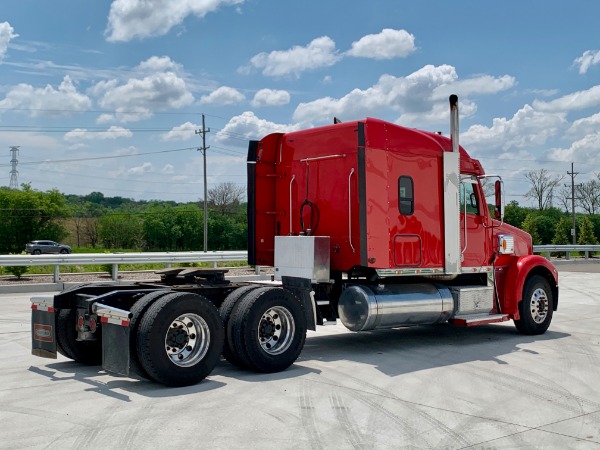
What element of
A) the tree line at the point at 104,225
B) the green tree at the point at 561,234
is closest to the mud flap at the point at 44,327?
the green tree at the point at 561,234

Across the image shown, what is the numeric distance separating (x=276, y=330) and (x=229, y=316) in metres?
0.68

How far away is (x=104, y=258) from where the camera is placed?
21.4m

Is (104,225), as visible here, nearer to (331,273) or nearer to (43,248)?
(43,248)

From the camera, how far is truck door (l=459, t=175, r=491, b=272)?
36.3 feet

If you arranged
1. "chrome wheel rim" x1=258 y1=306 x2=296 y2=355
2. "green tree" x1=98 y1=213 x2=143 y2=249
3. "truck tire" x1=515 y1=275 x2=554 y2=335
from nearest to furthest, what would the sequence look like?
1. "chrome wheel rim" x1=258 y1=306 x2=296 y2=355
2. "truck tire" x1=515 y1=275 x2=554 y2=335
3. "green tree" x1=98 y1=213 x2=143 y2=249

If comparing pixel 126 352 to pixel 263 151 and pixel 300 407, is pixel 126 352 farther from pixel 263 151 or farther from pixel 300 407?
pixel 263 151

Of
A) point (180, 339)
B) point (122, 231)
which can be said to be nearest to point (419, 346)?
point (180, 339)

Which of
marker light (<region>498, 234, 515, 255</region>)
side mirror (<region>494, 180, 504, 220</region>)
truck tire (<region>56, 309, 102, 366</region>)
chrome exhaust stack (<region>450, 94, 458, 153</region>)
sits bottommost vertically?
truck tire (<region>56, 309, 102, 366</region>)

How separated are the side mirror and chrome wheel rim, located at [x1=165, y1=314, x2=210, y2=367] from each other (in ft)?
18.8

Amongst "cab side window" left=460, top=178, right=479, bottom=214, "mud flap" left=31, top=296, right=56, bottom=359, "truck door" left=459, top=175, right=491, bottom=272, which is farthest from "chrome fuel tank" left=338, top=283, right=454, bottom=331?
"mud flap" left=31, top=296, right=56, bottom=359

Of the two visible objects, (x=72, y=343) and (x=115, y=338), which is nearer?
(x=115, y=338)

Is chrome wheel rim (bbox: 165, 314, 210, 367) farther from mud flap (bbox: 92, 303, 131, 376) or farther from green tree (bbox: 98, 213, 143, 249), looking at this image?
green tree (bbox: 98, 213, 143, 249)

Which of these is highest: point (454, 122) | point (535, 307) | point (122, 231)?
point (122, 231)

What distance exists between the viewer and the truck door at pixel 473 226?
11055 mm
